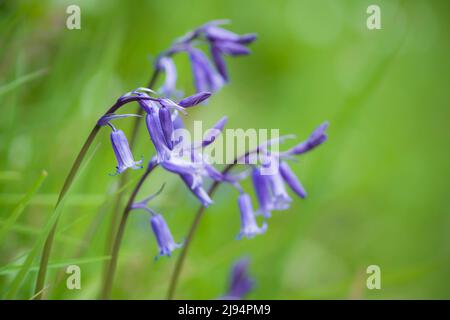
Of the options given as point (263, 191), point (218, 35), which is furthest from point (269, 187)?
point (218, 35)

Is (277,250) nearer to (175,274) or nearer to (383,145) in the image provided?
(175,274)

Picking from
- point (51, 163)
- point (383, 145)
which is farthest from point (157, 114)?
point (383, 145)

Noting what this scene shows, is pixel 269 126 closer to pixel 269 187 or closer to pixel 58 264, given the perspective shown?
pixel 269 187

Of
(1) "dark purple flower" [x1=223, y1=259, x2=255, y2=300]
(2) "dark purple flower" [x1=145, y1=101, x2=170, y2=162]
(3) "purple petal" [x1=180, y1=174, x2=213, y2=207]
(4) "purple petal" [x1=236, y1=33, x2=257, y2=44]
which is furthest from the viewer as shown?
(1) "dark purple flower" [x1=223, y1=259, x2=255, y2=300]

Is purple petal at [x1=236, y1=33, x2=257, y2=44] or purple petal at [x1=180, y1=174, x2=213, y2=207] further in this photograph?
purple petal at [x1=236, y1=33, x2=257, y2=44]

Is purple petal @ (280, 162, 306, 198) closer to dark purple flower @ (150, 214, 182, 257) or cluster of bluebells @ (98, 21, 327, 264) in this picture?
cluster of bluebells @ (98, 21, 327, 264)

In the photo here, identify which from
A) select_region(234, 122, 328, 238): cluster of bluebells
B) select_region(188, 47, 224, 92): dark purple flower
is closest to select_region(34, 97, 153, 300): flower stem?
select_region(234, 122, 328, 238): cluster of bluebells
